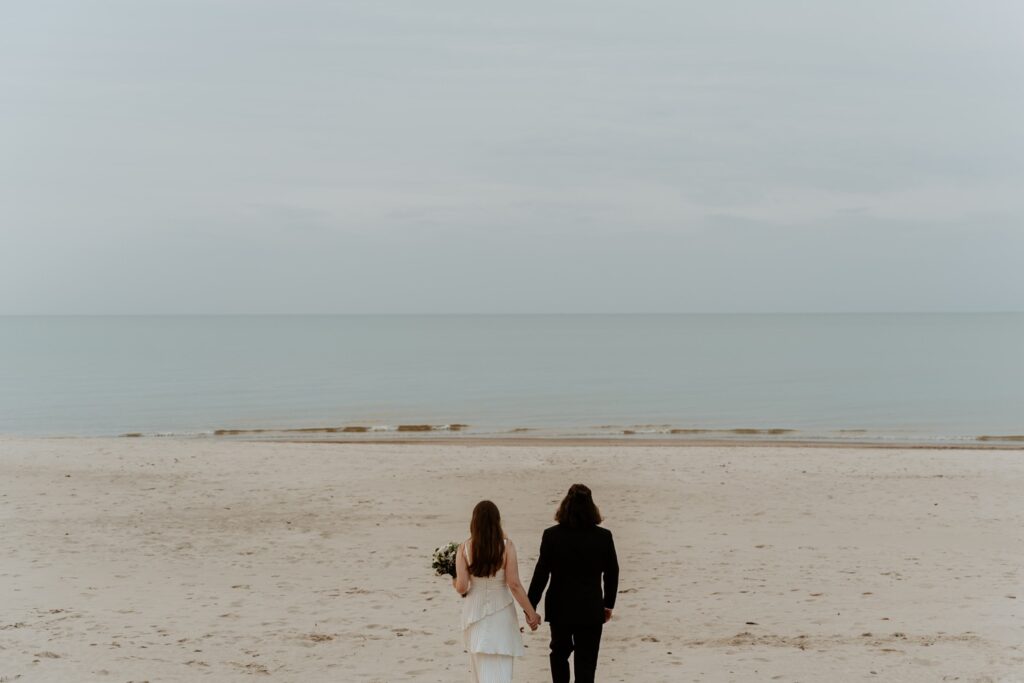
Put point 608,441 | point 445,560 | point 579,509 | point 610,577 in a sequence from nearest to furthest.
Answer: point 579,509 → point 610,577 → point 445,560 → point 608,441

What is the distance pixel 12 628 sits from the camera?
9180 millimetres

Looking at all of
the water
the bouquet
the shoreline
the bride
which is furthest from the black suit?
the water

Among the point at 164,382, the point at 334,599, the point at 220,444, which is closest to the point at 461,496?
the point at 334,599

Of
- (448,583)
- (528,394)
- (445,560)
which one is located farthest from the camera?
(528,394)

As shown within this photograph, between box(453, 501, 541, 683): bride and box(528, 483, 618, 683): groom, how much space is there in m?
0.17

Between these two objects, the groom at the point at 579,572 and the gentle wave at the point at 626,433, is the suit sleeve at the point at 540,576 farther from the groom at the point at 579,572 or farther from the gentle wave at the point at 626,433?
the gentle wave at the point at 626,433

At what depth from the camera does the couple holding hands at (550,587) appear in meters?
5.79

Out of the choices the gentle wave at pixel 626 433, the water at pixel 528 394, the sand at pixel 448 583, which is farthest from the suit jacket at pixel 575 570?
the water at pixel 528 394

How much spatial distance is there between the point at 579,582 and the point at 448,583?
5.58m

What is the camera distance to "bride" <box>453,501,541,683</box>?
230 inches

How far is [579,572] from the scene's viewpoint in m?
5.81

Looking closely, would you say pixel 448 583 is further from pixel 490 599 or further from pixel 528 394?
pixel 528 394

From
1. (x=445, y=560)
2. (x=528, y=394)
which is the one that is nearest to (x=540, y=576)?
(x=445, y=560)

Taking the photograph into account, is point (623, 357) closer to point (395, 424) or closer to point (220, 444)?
point (395, 424)
